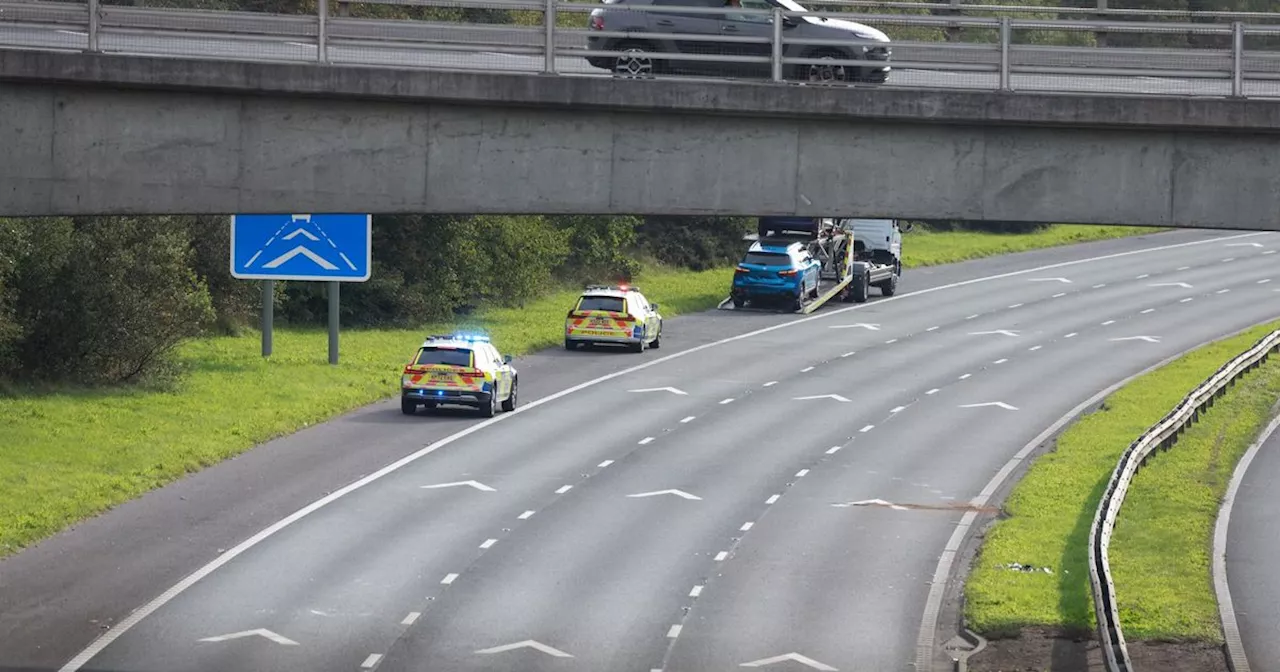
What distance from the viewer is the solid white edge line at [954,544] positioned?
26.9 metres

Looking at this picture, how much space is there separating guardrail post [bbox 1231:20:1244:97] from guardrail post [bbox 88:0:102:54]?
12.7m

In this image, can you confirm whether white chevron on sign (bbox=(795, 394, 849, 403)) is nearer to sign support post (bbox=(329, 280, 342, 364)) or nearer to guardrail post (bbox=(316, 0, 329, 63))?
sign support post (bbox=(329, 280, 342, 364))

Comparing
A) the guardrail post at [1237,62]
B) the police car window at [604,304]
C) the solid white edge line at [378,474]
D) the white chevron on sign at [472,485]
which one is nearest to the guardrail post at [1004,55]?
the guardrail post at [1237,62]

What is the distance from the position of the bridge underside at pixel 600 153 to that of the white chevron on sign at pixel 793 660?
5559 mm

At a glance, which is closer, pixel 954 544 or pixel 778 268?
pixel 954 544

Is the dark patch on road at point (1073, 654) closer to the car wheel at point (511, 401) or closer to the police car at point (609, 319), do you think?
the car wheel at point (511, 401)

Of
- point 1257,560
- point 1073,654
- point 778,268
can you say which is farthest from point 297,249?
point 1073,654

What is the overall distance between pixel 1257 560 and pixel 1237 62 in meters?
12.0

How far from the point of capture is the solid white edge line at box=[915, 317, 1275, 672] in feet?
88.3

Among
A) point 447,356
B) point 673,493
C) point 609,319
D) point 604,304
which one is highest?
point 604,304

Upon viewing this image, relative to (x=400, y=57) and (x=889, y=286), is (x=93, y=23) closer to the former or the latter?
(x=400, y=57)

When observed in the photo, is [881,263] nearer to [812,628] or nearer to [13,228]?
[13,228]

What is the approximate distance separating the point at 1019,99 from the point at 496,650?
9147mm

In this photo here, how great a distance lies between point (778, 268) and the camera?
65875mm
